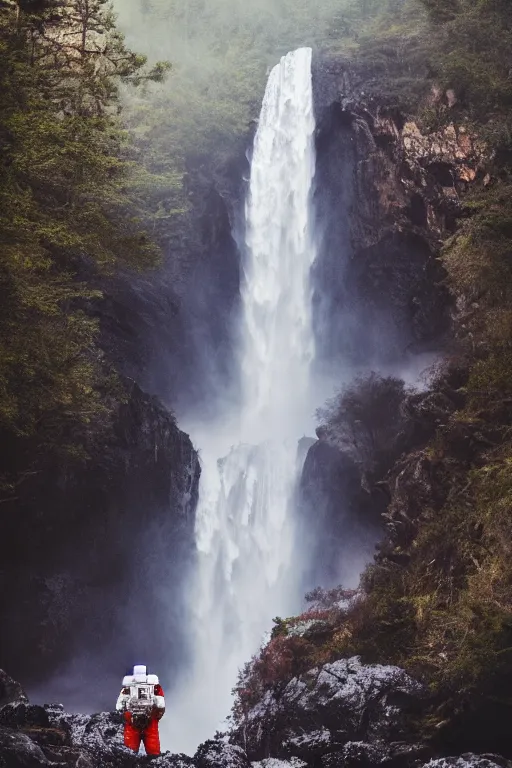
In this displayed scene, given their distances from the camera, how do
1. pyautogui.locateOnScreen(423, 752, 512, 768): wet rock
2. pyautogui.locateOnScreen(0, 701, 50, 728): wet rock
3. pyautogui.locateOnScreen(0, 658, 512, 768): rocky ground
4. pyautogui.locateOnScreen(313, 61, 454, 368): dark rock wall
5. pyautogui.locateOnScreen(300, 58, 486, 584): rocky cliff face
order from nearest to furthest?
pyautogui.locateOnScreen(423, 752, 512, 768): wet rock → pyautogui.locateOnScreen(0, 701, 50, 728): wet rock → pyautogui.locateOnScreen(0, 658, 512, 768): rocky ground → pyautogui.locateOnScreen(300, 58, 486, 584): rocky cliff face → pyautogui.locateOnScreen(313, 61, 454, 368): dark rock wall

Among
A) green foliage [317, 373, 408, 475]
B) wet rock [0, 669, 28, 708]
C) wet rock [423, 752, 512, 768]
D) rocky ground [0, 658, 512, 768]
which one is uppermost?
green foliage [317, 373, 408, 475]

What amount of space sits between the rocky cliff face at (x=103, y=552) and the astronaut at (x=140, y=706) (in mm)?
11317

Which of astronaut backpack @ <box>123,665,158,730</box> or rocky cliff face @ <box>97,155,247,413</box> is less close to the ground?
rocky cliff face @ <box>97,155,247,413</box>

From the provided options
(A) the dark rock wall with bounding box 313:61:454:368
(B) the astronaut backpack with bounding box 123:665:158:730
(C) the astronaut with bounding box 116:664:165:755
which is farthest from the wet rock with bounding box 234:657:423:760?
(A) the dark rock wall with bounding box 313:61:454:368

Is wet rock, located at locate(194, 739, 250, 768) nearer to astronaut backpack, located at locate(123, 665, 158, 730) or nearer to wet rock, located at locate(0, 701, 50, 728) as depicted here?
wet rock, located at locate(0, 701, 50, 728)

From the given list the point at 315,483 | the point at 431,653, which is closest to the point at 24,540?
the point at 315,483

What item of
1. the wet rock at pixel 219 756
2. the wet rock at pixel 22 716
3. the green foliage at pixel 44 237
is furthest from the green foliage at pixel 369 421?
the wet rock at pixel 22 716

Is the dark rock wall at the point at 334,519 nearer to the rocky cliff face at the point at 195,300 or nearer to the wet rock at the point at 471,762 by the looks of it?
the rocky cliff face at the point at 195,300

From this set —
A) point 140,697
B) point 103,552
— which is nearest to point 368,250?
point 103,552

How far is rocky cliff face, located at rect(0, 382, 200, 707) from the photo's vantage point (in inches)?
→ 770

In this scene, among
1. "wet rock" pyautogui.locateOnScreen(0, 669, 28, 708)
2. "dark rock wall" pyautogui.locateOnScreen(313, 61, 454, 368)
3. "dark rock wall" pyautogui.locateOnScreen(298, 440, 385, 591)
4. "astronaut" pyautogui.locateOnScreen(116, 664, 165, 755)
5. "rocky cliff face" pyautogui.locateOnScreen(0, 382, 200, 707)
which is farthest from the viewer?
"dark rock wall" pyautogui.locateOnScreen(313, 61, 454, 368)

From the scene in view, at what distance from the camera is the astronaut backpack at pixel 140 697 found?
7.65 meters

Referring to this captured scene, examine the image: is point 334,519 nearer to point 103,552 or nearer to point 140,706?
point 103,552

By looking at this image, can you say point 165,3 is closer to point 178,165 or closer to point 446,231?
point 178,165
